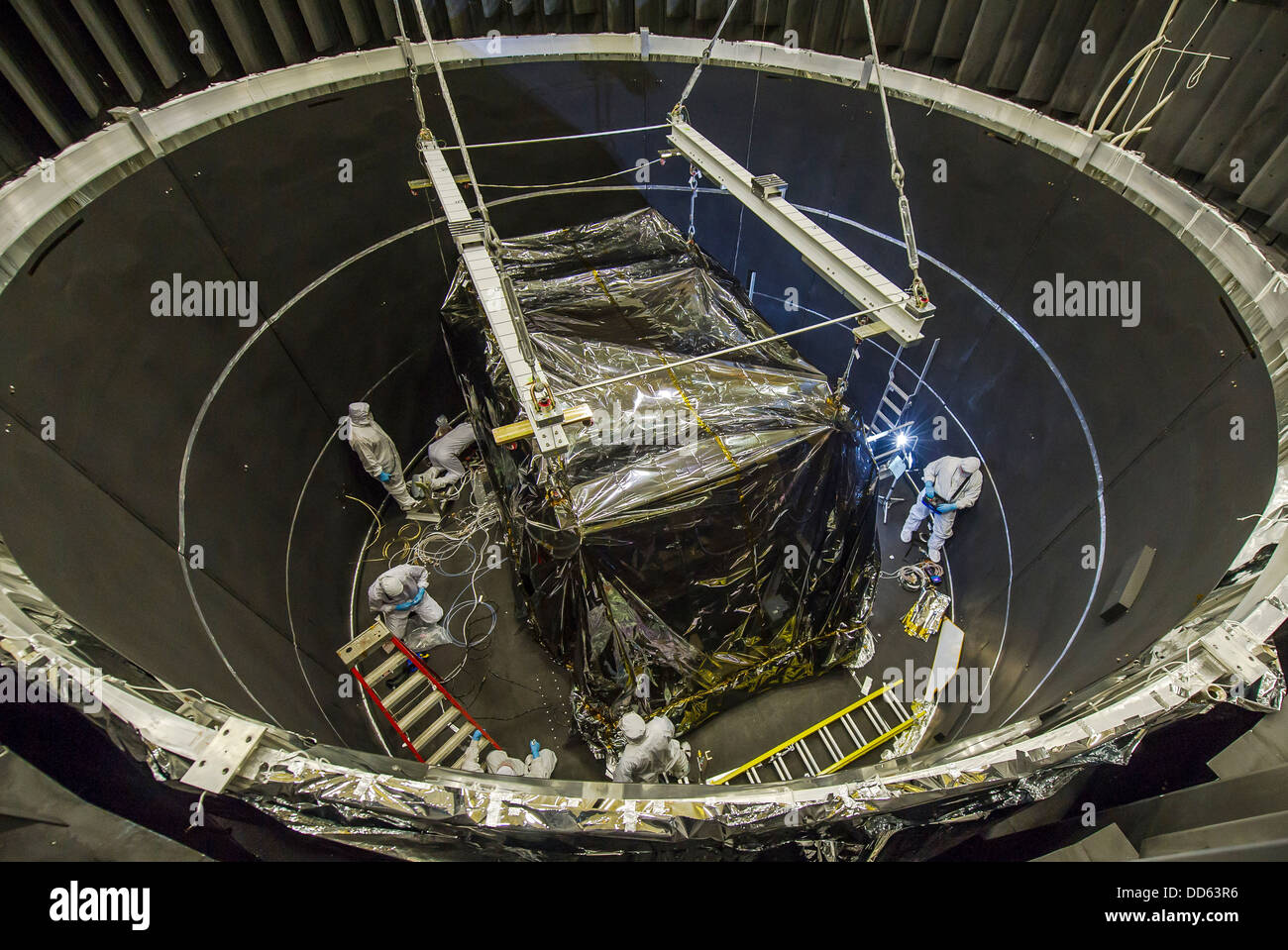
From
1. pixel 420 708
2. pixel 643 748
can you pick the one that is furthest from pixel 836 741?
pixel 420 708

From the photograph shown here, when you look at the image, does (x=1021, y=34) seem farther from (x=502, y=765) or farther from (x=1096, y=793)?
(x=502, y=765)

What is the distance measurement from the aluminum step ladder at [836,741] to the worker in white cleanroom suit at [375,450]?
10.9 ft

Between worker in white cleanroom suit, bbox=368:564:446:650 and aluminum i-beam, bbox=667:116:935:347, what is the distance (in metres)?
3.19

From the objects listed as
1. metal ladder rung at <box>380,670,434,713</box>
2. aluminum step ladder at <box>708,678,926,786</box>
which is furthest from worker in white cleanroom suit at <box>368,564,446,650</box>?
aluminum step ladder at <box>708,678,926,786</box>

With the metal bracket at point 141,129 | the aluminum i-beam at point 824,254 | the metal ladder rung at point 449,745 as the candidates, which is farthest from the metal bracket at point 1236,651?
the metal bracket at point 141,129

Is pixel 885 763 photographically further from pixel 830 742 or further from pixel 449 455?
pixel 449 455

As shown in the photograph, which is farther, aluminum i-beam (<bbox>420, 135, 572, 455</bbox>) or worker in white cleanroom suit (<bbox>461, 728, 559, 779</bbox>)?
worker in white cleanroom suit (<bbox>461, 728, 559, 779</bbox>)

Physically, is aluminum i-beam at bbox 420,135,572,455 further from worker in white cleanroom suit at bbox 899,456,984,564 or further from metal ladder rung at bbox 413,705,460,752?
worker in white cleanroom suit at bbox 899,456,984,564

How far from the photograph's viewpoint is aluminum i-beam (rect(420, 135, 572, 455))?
8.30 ft

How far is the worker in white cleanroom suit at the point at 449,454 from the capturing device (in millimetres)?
5168

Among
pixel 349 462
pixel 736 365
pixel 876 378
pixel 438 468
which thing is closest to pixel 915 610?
pixel 876 378

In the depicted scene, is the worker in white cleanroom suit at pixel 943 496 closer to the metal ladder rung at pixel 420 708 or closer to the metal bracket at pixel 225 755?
the metal ladder rung at pixel 420 708

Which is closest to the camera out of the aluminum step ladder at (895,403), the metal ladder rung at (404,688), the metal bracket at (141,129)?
the metal bracket at (141,129)
